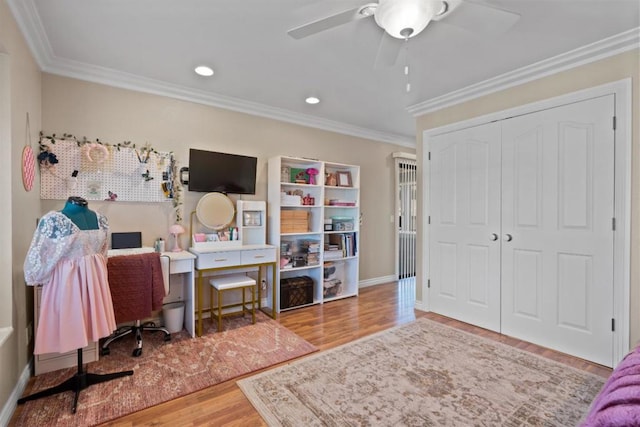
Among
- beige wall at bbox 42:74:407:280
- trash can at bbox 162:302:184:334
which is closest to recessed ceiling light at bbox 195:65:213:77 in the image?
beige wall at bbox 42:74:407:280

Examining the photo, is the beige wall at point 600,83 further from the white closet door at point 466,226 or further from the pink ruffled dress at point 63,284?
the pink ruffled dress at point 63,284

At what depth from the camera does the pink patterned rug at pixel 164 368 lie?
188 cm

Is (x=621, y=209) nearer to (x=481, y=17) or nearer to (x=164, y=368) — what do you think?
(x=481, y=17)

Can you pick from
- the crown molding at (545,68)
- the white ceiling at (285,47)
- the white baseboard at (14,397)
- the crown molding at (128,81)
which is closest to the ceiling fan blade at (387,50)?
the white ceiling at (285,47)

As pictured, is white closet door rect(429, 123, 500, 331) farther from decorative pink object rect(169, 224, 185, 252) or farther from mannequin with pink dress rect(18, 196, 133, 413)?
mannequin with pink dress rect(18, 196, 133, 413)

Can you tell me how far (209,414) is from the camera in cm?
187

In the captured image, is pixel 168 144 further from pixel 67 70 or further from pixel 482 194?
pixel 482 194

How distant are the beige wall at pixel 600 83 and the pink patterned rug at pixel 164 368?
252 cm

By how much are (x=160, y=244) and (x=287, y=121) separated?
215cm

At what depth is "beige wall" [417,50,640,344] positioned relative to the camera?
2.29 metres

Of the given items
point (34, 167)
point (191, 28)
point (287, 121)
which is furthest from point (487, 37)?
point (34, 167)

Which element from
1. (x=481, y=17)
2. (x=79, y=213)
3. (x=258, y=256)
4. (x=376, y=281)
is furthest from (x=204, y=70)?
(x=376, y=281)

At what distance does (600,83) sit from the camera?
2.46 metres

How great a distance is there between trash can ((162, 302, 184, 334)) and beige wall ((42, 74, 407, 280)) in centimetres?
67
